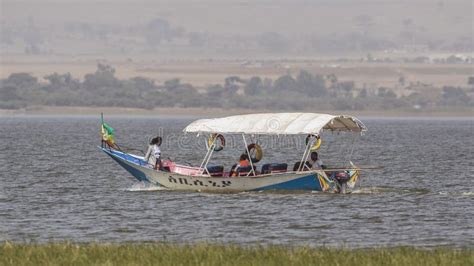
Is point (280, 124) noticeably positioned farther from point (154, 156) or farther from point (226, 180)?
point (154, 156)

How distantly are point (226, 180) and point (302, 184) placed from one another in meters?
3.06

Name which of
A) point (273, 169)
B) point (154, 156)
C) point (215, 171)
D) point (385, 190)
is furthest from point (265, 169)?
point (385, 190)

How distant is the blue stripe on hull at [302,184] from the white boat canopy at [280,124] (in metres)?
2.02

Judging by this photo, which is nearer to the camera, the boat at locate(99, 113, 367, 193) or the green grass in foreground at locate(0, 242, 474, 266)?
the green grass in foreground at locate(0, 242, 474, 266)

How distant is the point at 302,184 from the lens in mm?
50156

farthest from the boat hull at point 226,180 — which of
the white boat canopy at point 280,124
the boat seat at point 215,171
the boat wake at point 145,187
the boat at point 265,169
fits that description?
the white boat canopy at point 280,124

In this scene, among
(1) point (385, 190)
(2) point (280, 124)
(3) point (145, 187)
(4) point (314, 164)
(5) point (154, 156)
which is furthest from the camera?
(1) point (385, 190)

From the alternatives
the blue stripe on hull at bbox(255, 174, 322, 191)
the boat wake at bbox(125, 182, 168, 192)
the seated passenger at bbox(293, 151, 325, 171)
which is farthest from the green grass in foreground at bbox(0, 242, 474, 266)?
the boat wake at bbox(125, 182, 168, 192)

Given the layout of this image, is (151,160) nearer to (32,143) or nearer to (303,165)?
(303,165)

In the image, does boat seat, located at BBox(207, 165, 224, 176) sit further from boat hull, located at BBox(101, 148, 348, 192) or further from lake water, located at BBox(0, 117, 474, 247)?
lake water, located at BBox(0, 117, 474, 247)

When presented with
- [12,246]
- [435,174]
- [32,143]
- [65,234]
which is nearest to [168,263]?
[12,246]

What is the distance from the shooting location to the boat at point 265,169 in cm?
4978

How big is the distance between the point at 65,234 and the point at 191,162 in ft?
145

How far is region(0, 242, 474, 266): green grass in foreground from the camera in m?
27.4
